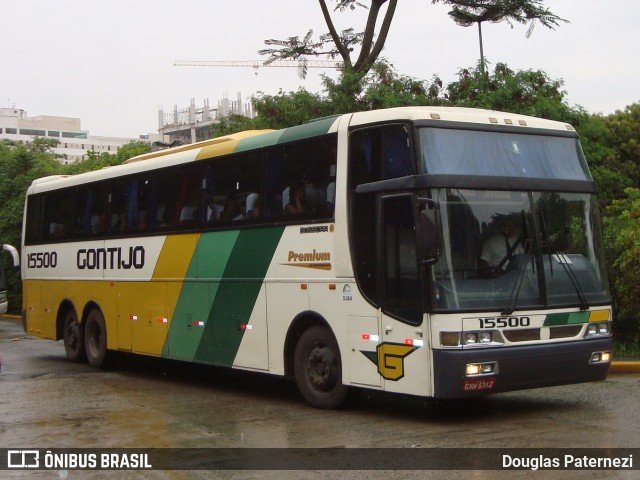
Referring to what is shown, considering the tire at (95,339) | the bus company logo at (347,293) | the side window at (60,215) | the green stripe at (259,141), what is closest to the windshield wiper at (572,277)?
the bus company logo at (347,293)

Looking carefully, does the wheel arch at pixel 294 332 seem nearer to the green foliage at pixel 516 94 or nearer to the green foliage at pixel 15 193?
the green foliage at pixel 516 94

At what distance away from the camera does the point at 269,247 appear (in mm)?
12172

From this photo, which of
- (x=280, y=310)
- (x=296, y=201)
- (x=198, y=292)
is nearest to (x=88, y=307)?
(x=198, y=292)

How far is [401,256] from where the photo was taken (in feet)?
32.9

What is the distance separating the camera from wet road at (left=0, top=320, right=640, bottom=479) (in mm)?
8930

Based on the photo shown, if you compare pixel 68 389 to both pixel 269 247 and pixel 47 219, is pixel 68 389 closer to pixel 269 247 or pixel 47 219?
pixel 269 247

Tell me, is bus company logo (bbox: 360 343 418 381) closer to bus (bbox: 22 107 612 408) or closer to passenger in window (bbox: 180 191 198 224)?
bus (bbox: 22 107 612 408)

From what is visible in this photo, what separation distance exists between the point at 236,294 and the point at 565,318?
4624 mm

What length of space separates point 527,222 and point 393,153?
1.60 m

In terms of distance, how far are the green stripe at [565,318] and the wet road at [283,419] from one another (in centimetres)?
100

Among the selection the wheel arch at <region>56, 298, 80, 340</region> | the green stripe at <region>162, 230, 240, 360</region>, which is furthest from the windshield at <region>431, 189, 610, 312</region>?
the wheel arch at <region>56, 298, 80, 340</region>

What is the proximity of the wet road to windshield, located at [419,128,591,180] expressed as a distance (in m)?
2.64

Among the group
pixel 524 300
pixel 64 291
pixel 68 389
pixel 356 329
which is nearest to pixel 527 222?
pixel 524 300

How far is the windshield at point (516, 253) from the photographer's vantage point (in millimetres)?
9680
